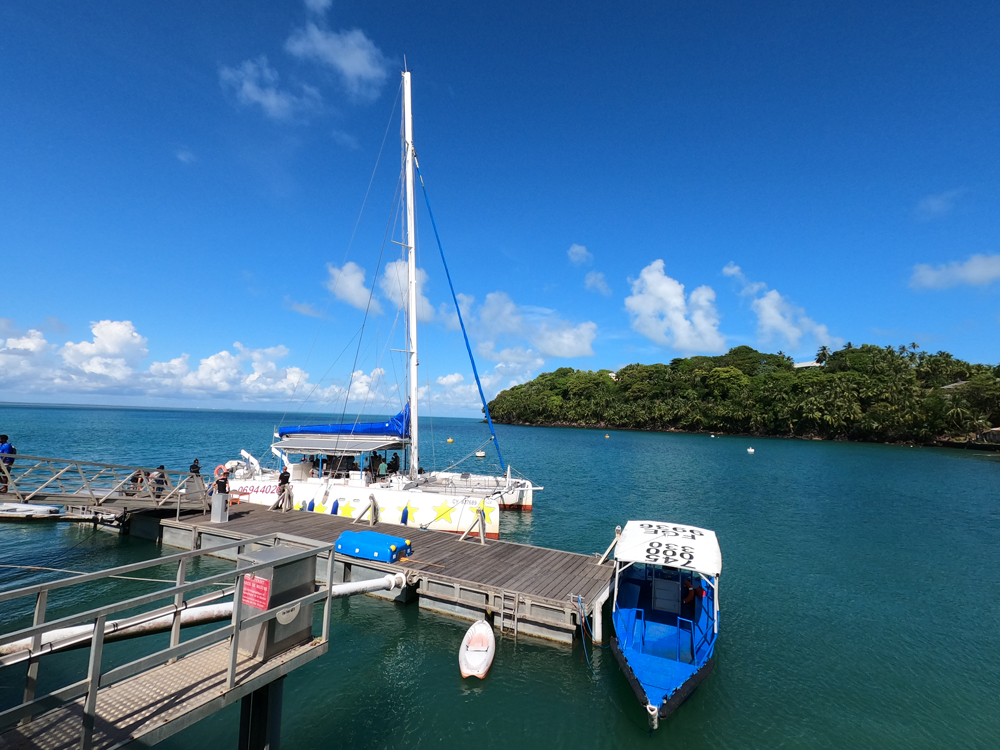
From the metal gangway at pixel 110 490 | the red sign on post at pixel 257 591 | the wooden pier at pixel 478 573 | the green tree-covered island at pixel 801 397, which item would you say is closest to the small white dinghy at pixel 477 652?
the wooden pier at pixel 478 573

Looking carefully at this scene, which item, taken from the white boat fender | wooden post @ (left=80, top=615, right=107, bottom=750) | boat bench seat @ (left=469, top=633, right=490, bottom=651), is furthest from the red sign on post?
the white boat fender

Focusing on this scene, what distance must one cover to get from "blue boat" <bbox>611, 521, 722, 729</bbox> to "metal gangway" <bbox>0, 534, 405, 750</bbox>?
7195 millimetres

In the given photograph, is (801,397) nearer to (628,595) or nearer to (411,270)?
(411,270)

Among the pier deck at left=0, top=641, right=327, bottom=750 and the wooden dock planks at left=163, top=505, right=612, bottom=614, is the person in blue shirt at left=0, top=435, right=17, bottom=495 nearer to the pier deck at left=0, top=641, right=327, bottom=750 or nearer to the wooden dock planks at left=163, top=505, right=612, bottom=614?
the wooden dock planks at left=163, top=505, right=612, bottom=614

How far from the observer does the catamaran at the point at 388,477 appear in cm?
2200

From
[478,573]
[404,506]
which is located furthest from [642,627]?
[404,506]

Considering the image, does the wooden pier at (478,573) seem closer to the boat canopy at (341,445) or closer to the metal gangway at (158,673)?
the boat canopy at (341,445)

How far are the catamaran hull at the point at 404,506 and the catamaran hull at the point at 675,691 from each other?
11.1 metres

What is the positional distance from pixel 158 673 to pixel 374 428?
1981 cm

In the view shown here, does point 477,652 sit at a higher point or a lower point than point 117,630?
lower

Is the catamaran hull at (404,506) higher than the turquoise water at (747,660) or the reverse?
higher

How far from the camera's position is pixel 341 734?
9.79 meters

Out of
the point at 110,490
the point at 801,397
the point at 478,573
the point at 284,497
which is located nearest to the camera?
the point at 478,573

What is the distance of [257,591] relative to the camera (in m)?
7.27
